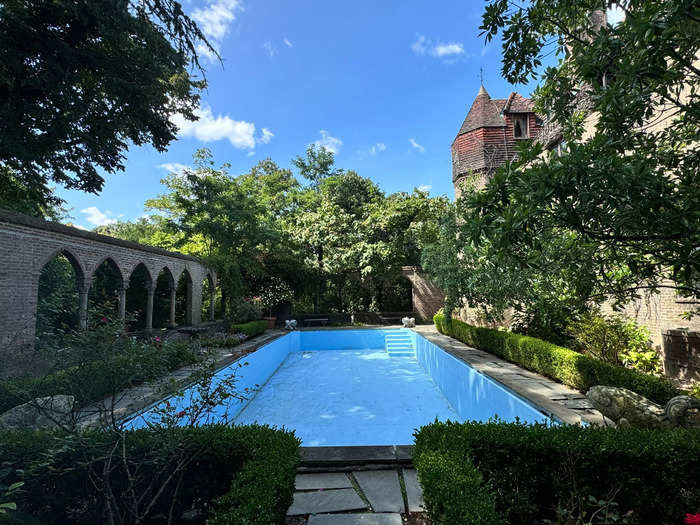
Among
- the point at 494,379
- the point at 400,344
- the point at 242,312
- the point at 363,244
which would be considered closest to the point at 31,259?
the point at 242,312

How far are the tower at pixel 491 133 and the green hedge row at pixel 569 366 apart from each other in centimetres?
861

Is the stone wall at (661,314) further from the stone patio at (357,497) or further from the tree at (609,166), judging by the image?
the stone patio at (357,497)

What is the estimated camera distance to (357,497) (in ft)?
10.8

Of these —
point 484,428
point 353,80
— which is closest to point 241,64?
point 353,80

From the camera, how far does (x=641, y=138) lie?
3406 millimetres

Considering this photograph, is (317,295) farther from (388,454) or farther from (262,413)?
(388,454)

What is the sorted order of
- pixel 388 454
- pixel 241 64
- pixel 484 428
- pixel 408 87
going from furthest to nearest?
A: pixel 408 87 < pixel 241 64 < pixel 388 454 < pixel 484 428

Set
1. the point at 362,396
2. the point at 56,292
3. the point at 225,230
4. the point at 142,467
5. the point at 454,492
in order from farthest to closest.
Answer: the point at 225,230 < the point at 56,292 < the point at 362,396 < the point at 142,467 < the point at 454,492

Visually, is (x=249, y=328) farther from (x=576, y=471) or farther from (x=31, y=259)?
(x=576, y=471)

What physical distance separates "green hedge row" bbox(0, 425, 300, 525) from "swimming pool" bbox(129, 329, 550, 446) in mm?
857

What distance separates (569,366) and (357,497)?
223 inches

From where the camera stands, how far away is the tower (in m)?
15.8

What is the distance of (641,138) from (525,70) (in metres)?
1.50

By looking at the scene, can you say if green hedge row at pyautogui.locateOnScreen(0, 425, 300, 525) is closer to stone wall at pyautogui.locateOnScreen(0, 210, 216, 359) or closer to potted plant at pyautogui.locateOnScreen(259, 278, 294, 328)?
stone wall at pyautogui.locateOnScreen(0, 210, 216, 359)
